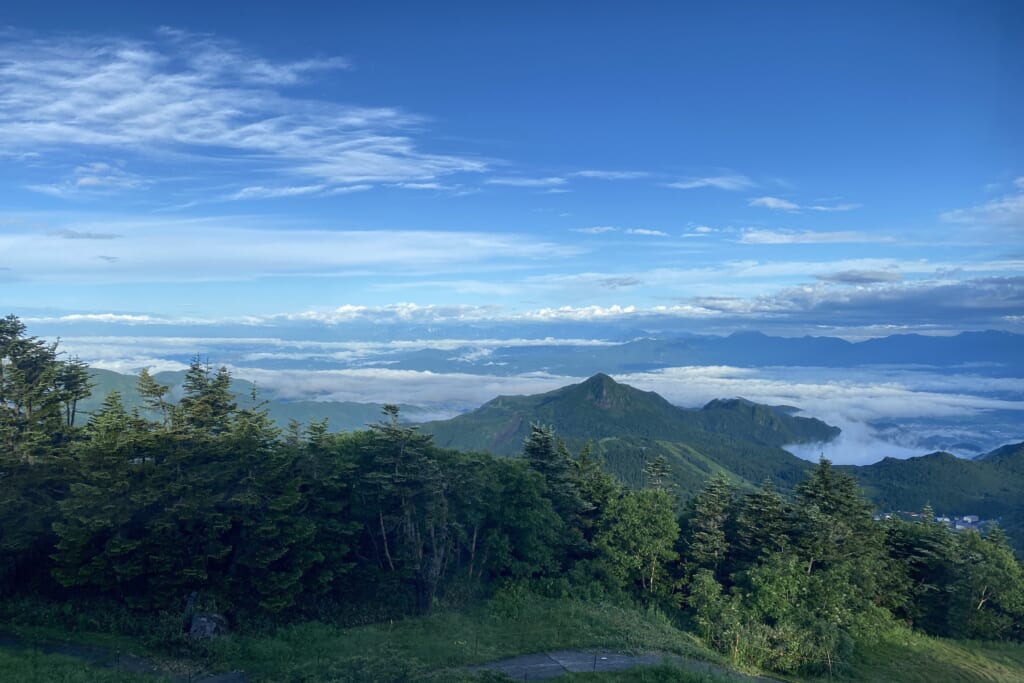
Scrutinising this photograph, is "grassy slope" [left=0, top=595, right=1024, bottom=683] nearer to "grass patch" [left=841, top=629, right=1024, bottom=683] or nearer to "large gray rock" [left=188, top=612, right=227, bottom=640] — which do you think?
"grass patch" [left=841, top=629, right=1024, bottom=683]

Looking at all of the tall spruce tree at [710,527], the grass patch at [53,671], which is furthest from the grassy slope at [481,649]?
the tall spruce tree at [710,527]

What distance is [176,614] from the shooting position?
31.2 metres

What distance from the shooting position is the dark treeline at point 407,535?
32.9 m

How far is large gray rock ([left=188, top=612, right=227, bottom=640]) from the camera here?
98.7 feet

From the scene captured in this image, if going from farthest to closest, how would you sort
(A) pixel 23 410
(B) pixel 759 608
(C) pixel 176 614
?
1. (A) pixel 23 410
2. (B) pixel 759 608
3. (C) pixel 176 614

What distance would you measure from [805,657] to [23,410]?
157ft

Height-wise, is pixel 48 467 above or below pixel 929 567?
above

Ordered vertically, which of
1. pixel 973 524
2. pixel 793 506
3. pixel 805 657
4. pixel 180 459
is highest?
pixel 180 459

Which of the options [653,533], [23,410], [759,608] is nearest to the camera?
[759,608]

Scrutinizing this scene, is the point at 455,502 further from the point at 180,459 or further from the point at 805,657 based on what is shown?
the point at 805,657

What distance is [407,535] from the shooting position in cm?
3706

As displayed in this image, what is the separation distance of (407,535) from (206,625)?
35.4ft

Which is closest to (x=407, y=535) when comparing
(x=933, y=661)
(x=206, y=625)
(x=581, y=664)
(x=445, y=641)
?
(x=445, y=641)

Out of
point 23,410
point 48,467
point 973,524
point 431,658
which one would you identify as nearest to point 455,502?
point 431,658
